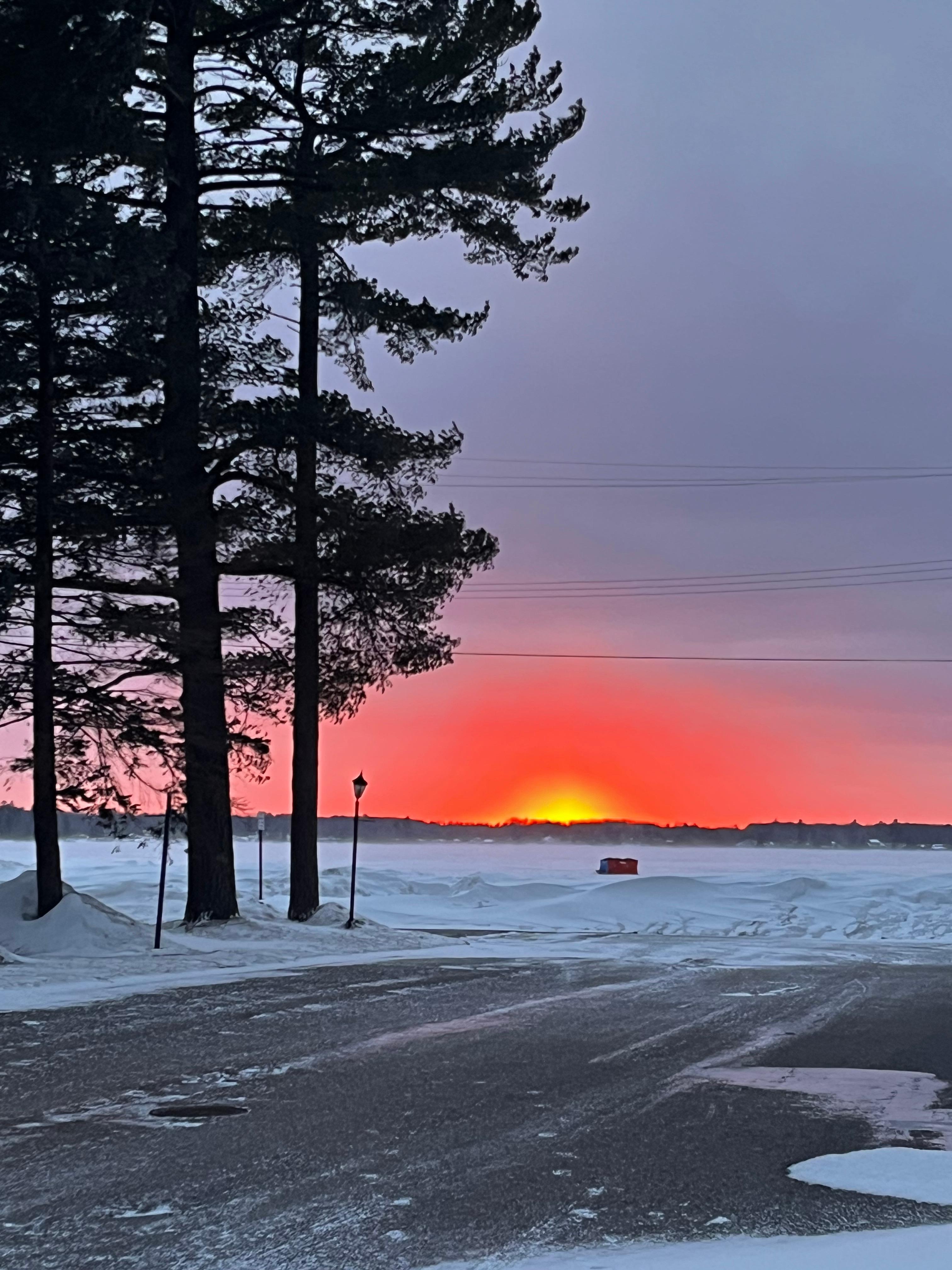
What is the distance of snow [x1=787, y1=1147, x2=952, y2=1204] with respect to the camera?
6.75 m

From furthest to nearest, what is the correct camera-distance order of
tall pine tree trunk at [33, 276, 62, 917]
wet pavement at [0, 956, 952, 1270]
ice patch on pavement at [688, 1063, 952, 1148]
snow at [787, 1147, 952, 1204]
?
tall pine tree trunk at [33, 276, 62, 917] < ice patch on pavement at [688, 1063, 952, 1148] < snow at [787, 1147, 952, 1204] < wet pavement at [0, 956, 952, 1270]

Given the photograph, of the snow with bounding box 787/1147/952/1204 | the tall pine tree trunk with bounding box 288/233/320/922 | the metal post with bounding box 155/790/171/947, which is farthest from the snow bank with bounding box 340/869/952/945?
the snow with bounding box 787/1147/952/1204

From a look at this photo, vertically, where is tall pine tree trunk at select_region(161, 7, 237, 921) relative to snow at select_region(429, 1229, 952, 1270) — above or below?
above

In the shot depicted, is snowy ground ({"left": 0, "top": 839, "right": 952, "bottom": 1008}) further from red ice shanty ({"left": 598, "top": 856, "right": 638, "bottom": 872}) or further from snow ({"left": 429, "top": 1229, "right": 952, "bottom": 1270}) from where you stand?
snow ({"left": 429, "top": 1229, "right": 952, "bottom": 1270})

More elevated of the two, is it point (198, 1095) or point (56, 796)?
point (56, 796)

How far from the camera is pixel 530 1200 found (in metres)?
6.36

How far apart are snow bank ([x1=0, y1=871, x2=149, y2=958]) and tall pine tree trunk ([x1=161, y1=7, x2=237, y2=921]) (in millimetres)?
3059

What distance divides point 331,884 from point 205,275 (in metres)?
21.9

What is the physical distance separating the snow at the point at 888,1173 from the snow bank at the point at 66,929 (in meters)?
13.5

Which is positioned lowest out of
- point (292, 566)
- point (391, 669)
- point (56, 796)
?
point (56, 796)

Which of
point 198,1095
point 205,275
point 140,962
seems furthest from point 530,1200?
point 205,275

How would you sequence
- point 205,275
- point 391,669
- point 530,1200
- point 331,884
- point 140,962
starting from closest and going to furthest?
point 530,1200
point 140,962
point 205,275
point 391,669
point 331,884

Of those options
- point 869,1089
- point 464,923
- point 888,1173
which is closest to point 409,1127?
point 888,1173

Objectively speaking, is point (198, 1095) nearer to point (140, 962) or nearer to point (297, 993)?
point (297, 993)
